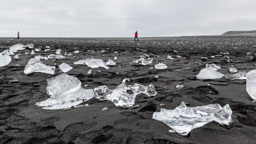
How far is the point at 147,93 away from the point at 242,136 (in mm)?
1407

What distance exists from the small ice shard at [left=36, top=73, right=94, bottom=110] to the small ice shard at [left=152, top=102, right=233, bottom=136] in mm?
1151

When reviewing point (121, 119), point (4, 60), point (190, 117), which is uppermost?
point (4, 60)

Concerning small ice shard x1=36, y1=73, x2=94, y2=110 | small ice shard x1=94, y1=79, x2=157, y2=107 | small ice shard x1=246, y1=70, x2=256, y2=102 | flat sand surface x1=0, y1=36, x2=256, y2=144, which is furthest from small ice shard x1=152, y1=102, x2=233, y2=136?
small ice shard x1=36, y1=73, x2=94, y2=110

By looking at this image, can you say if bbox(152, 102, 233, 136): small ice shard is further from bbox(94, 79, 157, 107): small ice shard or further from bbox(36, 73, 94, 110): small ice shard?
bbox(36, 73, 94, 110): small ice shard

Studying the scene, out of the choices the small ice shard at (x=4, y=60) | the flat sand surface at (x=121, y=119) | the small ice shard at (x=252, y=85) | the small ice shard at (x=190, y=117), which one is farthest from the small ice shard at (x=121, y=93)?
the small ice shard at (x=4, y=60)

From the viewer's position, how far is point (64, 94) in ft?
9.24

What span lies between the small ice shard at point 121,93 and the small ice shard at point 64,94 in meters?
0.15

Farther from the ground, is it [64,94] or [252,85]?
[252,85]

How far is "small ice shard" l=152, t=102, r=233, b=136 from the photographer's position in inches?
71.8

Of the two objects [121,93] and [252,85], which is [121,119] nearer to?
[121,93]

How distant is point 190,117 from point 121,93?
103cm

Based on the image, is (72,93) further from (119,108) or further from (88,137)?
(88,137)

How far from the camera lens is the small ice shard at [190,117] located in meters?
1.82

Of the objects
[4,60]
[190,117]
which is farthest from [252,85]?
[4,60]
